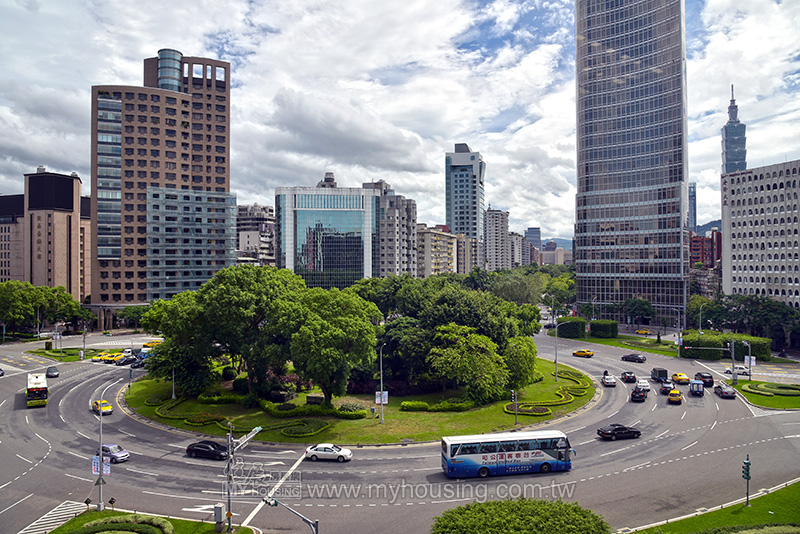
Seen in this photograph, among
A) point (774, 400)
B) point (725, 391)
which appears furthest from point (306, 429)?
point (774, 400)

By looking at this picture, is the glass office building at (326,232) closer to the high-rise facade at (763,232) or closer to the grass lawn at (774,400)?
the high-rise facade at (763,232)

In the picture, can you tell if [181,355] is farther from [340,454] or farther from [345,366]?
[340,454]

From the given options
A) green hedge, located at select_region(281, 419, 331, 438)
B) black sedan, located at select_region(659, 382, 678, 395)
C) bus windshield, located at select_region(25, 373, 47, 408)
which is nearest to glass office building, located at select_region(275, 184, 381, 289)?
bus windshield, located at select_region(25, 373, 47, 408)

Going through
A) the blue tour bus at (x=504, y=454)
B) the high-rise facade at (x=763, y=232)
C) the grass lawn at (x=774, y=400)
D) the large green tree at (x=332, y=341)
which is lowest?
the grass lawn at (x=774, y=400)

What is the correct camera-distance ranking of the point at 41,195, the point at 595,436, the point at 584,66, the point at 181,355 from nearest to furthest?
the point at 595,436
the point at 181,355
the point at 584,66
the point at 41,195

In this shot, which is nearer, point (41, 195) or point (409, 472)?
point (409, 472)

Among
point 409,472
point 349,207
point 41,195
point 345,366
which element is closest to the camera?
point 409,472

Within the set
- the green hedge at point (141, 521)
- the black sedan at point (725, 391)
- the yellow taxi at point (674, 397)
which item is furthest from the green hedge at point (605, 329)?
the green hedge at point (141, 521)

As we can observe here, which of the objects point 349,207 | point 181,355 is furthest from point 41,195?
point 181,355
